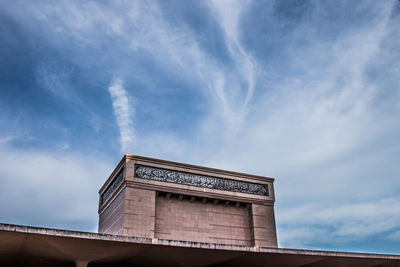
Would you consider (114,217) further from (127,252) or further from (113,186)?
(127,252)

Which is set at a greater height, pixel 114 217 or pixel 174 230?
pixel 114 217

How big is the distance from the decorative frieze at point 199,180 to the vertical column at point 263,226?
0.94 meters

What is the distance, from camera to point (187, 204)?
2222cm

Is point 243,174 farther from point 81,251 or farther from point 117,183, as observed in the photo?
point 81,251

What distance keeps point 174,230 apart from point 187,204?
5.19ft

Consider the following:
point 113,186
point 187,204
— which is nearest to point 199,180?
point 187,204

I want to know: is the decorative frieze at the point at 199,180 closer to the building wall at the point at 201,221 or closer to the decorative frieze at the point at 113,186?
the building wall at the point at 201,221

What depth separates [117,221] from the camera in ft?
69.9

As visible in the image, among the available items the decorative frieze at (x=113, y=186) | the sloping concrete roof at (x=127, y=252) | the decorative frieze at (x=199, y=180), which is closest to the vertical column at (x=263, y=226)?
the decorative frieze at (x=199, y=180)

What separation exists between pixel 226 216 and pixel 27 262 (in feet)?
38.3

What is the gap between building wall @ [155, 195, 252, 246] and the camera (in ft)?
70.0

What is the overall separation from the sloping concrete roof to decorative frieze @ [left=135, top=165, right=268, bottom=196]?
709 centimetres

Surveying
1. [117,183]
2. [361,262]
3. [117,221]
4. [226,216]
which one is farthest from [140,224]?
[361,262]

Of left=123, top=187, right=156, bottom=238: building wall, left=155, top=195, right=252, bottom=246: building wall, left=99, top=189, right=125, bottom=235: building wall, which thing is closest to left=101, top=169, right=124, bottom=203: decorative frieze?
left=99, top=189, right=125, bottom=235: building wall
